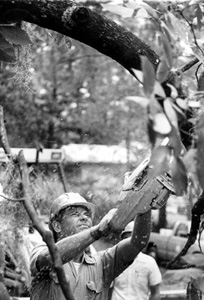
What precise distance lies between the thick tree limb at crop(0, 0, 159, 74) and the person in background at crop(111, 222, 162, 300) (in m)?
3.08

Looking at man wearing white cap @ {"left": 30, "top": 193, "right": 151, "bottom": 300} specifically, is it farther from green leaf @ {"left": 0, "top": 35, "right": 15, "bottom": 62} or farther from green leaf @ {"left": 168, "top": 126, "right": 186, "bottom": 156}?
green leaf @ {"left": 168, "top": 126, "right": 186, "bottom": 156}

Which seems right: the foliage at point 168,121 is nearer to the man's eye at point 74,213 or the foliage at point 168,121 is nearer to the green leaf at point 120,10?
the green leaf at point 120,10

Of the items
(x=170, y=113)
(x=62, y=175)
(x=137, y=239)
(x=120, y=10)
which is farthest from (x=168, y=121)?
(x=62, y=175)

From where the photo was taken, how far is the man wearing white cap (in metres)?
3.69

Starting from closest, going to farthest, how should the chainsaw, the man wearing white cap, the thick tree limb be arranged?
the thick tree limb
the chainsaw
the man wearing white cap

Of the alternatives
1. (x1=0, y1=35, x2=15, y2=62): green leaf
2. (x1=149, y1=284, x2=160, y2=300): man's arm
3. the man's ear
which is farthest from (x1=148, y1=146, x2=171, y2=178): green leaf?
(x1=149, y1=284, x2=160, y2=300): man's arm

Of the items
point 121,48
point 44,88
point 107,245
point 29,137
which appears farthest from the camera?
point 44,88

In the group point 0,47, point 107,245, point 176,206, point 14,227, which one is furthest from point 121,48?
point 176,206

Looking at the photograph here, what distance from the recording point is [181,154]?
1.96 metres

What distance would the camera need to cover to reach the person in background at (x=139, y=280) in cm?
583

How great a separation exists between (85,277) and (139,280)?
2.00 m

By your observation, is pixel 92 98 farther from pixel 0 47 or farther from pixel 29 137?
pixel 0 47

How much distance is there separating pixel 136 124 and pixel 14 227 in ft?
36.0

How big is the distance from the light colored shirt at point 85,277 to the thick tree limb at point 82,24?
1.39 meters
